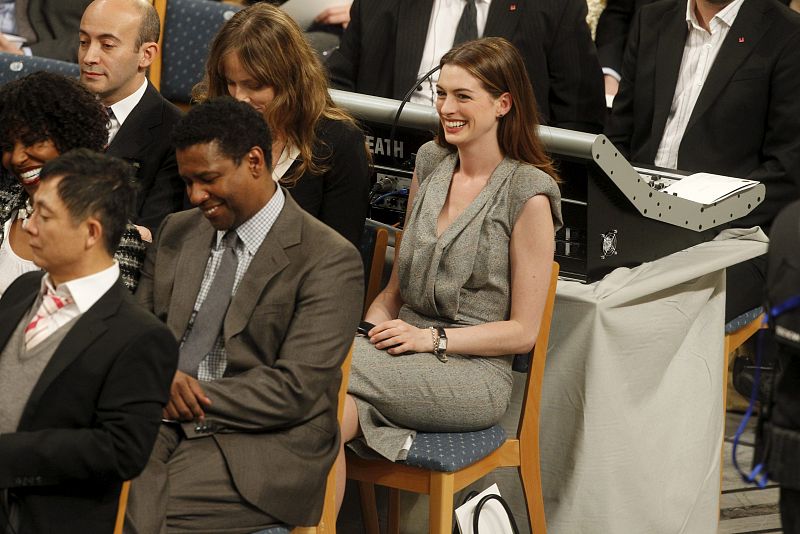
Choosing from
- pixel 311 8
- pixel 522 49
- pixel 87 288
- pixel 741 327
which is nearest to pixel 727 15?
pixel 522 49

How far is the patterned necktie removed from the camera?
182 cm

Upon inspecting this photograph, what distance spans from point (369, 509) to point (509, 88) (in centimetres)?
108

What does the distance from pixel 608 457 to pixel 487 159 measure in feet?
2.50

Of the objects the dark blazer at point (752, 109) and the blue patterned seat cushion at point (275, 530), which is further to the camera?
the dark blazer at point (752, 109)

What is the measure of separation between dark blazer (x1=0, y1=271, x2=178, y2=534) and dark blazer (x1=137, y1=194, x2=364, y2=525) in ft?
0.95

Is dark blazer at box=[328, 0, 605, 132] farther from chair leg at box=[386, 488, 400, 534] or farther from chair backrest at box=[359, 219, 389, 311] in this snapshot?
chair leg at box=[386, 488, 400, 534]

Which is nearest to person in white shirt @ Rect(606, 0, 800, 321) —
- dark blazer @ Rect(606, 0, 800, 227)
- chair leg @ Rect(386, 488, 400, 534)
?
dark blazer @ Rect(606, 0, 800, 227)

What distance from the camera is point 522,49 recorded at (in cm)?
381

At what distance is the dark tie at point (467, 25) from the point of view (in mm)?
3840

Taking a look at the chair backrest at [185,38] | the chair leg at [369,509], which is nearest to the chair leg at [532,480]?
the chair leg at [369,509]

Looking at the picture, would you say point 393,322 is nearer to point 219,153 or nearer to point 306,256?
point 306,256

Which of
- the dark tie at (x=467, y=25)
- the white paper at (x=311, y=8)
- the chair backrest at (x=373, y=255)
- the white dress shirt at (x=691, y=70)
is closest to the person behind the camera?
the chair backrest at (x=373, y=255)

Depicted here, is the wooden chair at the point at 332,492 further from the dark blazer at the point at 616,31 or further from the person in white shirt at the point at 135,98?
the dark blazer at the point at 616,31

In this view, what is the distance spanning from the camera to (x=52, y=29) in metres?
4.14
